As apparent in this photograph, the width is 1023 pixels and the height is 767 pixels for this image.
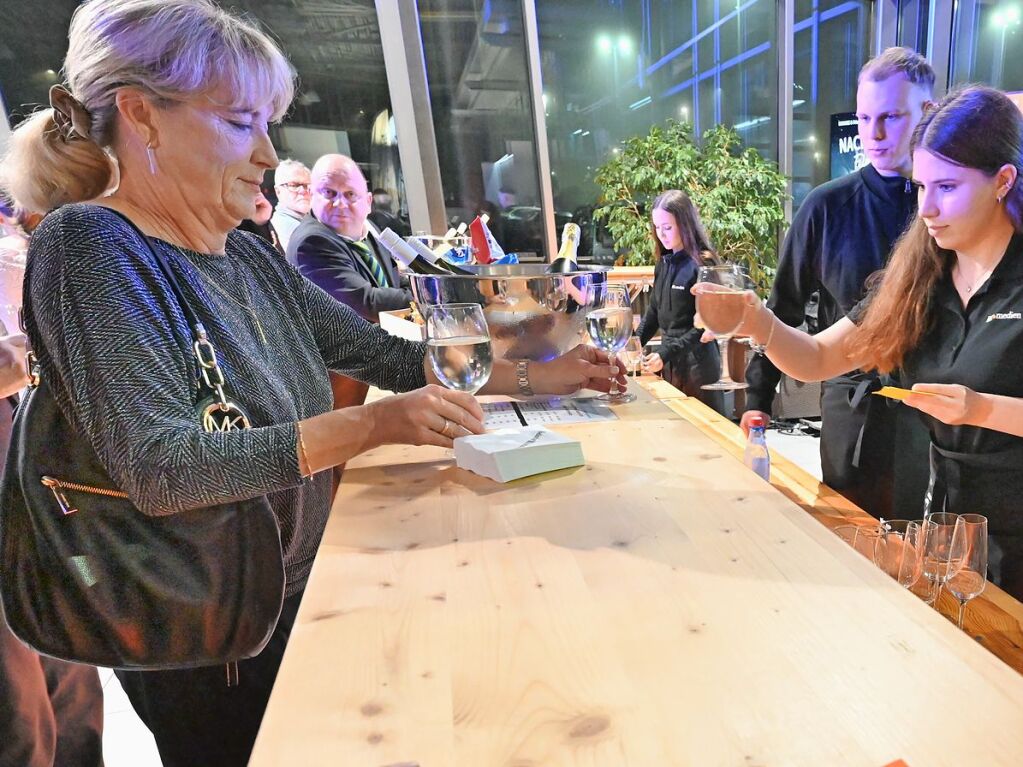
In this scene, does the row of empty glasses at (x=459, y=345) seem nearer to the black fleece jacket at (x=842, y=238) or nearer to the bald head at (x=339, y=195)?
the black fleece jacket at (x=842, y=238)

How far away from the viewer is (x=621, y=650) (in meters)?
0.55

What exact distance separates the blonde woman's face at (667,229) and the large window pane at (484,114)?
159 centimetres

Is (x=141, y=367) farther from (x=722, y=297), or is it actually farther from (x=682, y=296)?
(x=682, y=296)

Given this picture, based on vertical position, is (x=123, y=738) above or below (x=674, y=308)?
below

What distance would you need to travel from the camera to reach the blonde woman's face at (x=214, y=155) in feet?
3.07

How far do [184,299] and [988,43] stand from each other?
595 cm

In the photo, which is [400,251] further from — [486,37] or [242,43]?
[486,37]

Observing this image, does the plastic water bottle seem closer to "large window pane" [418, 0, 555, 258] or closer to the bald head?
the bald head

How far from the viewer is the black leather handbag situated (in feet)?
2.81

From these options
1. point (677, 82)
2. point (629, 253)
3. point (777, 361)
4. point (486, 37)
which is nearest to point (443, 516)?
point (777, 361)

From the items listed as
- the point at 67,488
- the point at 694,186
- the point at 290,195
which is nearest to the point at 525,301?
the point at 67,488

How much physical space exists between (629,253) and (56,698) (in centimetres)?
429

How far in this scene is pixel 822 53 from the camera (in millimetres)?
5293

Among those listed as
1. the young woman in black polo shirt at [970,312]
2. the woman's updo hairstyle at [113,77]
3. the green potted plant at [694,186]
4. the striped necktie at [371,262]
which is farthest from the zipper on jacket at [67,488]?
the green potted plant at [694,186]
